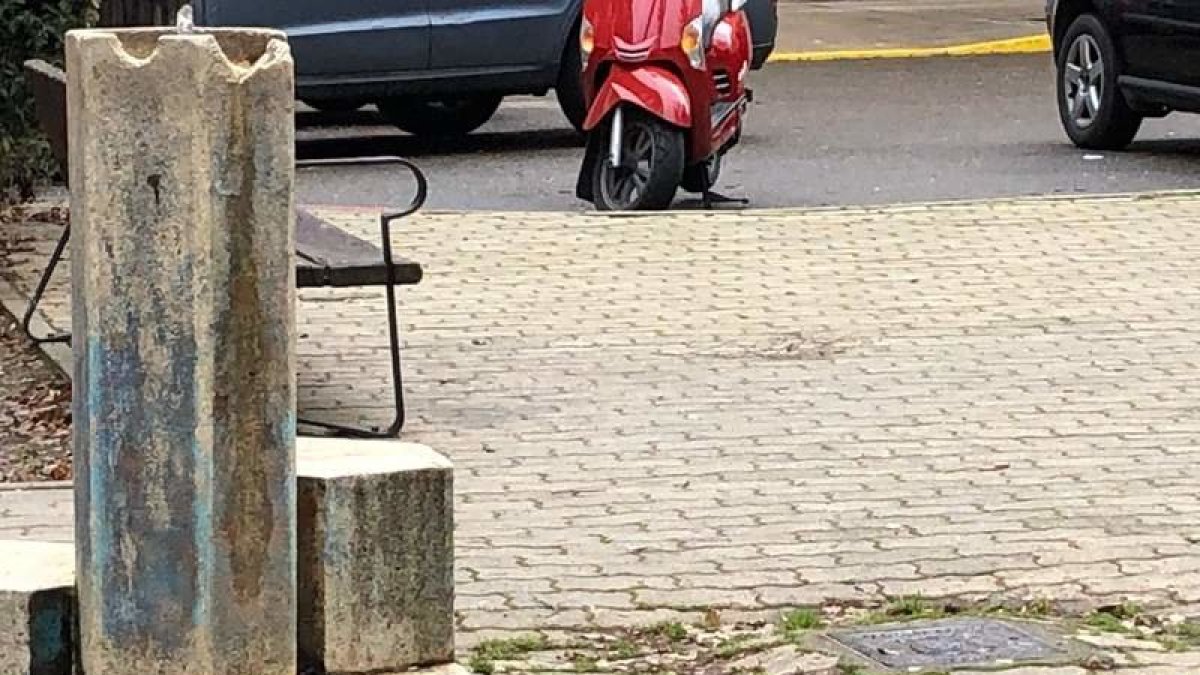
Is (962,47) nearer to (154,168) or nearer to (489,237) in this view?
(489,237)

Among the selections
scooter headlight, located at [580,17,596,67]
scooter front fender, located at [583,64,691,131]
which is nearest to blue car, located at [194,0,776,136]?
scooter headlight, located at [580,17,596,67]

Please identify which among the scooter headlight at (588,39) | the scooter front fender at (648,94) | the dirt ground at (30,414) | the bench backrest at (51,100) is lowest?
the dirt ground at (30,414)

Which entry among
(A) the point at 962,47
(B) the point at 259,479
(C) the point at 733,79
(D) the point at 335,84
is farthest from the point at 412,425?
(A) the point at 962,47

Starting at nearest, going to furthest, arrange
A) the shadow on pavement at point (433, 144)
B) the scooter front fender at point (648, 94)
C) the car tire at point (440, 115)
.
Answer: the scooter front fender at point (648, 94), the shadow on pavement at point (433, 144), the car tire at point (440, 115)

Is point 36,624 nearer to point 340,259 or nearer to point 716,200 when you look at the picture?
point 340,259

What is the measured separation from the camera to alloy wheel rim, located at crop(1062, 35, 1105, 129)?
14.2 m

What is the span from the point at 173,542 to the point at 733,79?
7568 mm

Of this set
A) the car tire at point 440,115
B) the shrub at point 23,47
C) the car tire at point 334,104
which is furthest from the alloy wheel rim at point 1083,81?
the shrub at point 23,47

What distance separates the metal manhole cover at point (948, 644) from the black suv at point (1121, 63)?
26.1 feet

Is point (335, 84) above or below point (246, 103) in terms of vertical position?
below

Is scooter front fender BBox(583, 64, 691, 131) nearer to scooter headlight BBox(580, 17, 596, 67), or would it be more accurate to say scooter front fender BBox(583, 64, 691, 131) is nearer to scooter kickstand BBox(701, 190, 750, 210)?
scooter headlight BBox(580, 17, 596, 67)

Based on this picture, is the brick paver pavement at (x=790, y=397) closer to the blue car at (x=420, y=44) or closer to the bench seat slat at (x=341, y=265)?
the bench seat slat at (x=341, y=265)

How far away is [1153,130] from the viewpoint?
1573cm

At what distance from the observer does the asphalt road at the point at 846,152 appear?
13.2m
